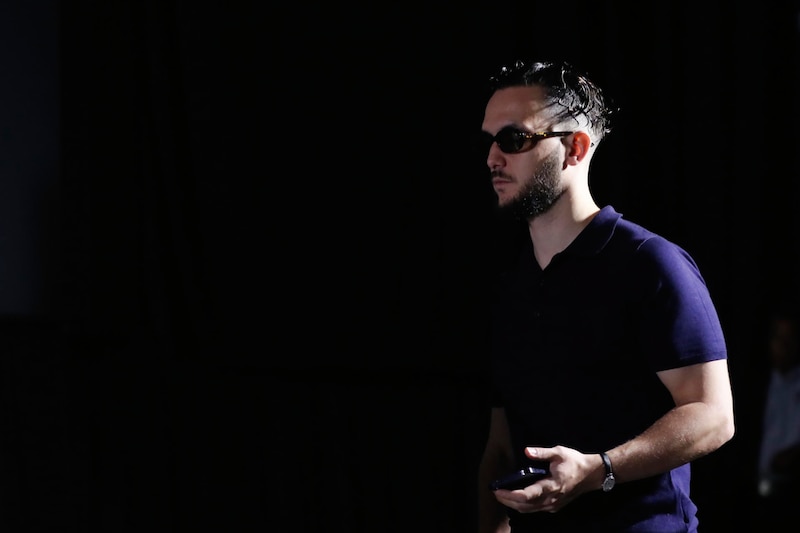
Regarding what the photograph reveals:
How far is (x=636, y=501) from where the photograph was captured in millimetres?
1418

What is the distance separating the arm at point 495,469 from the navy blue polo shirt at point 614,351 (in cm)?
14

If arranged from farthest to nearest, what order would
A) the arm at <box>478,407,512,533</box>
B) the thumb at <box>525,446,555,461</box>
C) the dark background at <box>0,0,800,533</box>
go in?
1. the dark background at <box>0,0,800,533</box>
2. the arm at <box>478,407,512,533</box>
3. the thumb at <box>525,446,555,461</box>

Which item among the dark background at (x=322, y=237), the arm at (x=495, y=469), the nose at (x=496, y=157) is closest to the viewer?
the nose at (x=496, y=157)

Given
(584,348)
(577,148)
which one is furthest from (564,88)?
(584,348)

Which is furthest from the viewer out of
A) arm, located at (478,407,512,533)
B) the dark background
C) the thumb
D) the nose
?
the dark background

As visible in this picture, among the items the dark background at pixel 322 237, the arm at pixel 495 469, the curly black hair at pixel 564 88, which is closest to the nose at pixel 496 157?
the curly black hair at pixel 564 88

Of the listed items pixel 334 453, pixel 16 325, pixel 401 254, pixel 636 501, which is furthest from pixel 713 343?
pixel 16 325

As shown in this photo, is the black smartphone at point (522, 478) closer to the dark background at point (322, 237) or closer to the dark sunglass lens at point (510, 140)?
the dark sunglass lens at point (510, 140)

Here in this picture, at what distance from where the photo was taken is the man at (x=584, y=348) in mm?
1341

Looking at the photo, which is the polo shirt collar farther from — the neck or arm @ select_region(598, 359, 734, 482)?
arm @ select_region(598, 359, 734, 482)

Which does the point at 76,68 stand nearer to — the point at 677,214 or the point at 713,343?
the point at 677,214

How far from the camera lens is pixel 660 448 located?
1.34m

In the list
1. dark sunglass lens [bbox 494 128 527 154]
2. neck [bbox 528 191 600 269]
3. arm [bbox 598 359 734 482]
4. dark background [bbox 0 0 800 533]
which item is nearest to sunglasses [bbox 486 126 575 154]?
dark sunglass lens [bbox 494 128 527 154]

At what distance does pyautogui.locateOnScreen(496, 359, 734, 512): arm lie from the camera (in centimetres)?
133
